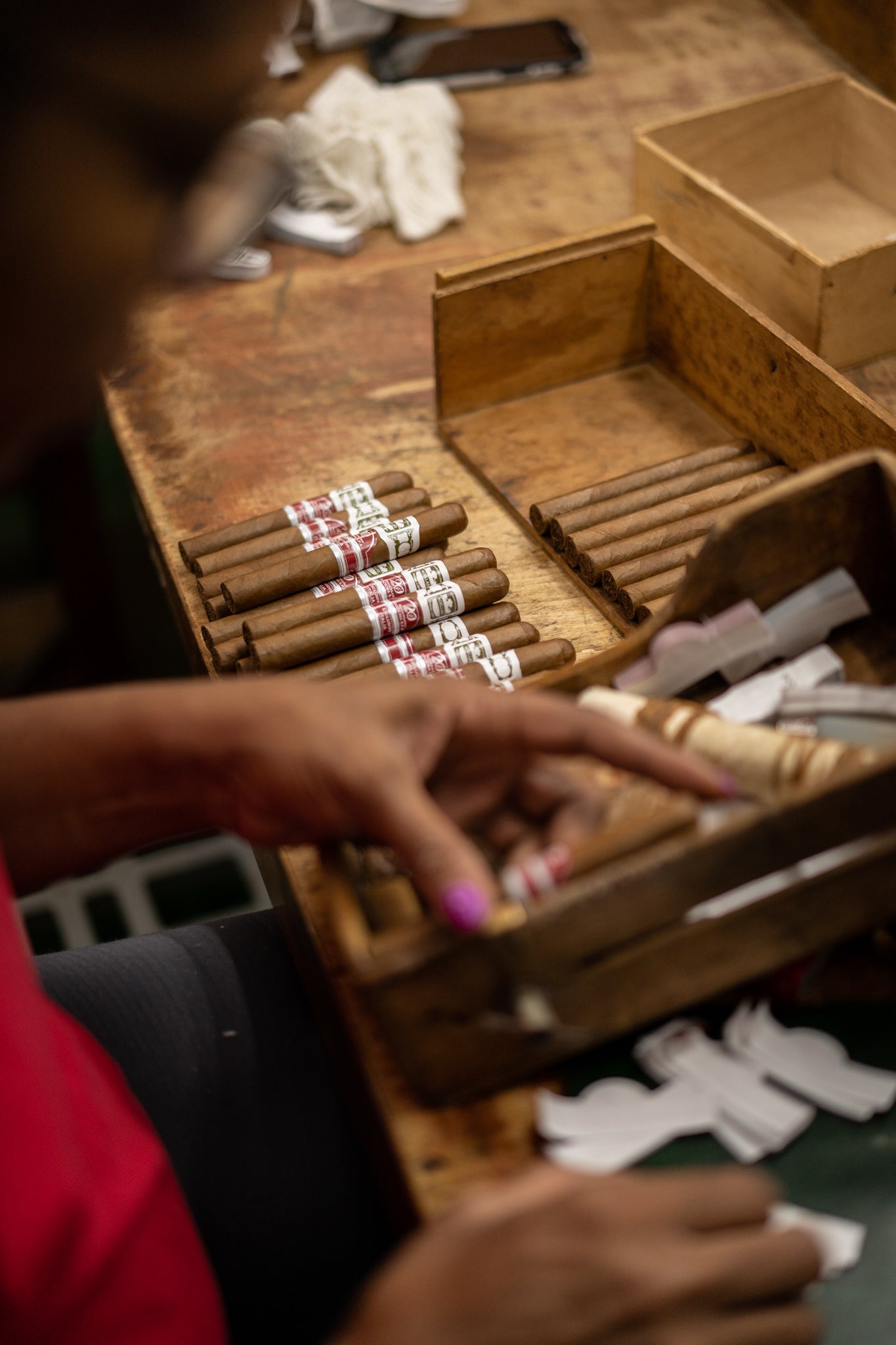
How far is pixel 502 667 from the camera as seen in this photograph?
64.7 inches

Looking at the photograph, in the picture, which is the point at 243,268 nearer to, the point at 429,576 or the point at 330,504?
the point at 330,504

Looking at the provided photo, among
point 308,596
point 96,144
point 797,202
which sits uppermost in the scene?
point 96,144

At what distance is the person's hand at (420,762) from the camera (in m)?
1.15

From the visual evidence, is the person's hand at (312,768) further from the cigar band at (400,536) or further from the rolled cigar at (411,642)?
the cigar band at (400,536)

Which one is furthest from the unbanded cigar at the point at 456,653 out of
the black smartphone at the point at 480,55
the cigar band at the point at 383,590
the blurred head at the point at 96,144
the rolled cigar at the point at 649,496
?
the black smartphone at the point at 480,55

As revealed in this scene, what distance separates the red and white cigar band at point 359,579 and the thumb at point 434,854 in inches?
26.6

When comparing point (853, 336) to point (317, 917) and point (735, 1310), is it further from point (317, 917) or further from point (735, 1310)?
point (735, 1310)

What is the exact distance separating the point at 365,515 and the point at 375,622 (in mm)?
249

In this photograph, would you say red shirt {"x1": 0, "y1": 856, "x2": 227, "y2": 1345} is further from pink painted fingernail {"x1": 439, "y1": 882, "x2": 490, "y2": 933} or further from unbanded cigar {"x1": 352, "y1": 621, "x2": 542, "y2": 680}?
unbanded cigar {"x1": 352, "y1": 621, "x2": 542, "y2": 680}

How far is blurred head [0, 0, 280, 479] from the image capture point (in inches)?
28.1

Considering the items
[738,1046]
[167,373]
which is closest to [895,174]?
[167,373]

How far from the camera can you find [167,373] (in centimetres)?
235

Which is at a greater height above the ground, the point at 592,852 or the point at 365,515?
the point at 592,852

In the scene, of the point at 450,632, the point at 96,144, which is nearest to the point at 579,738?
the point at 450,632
